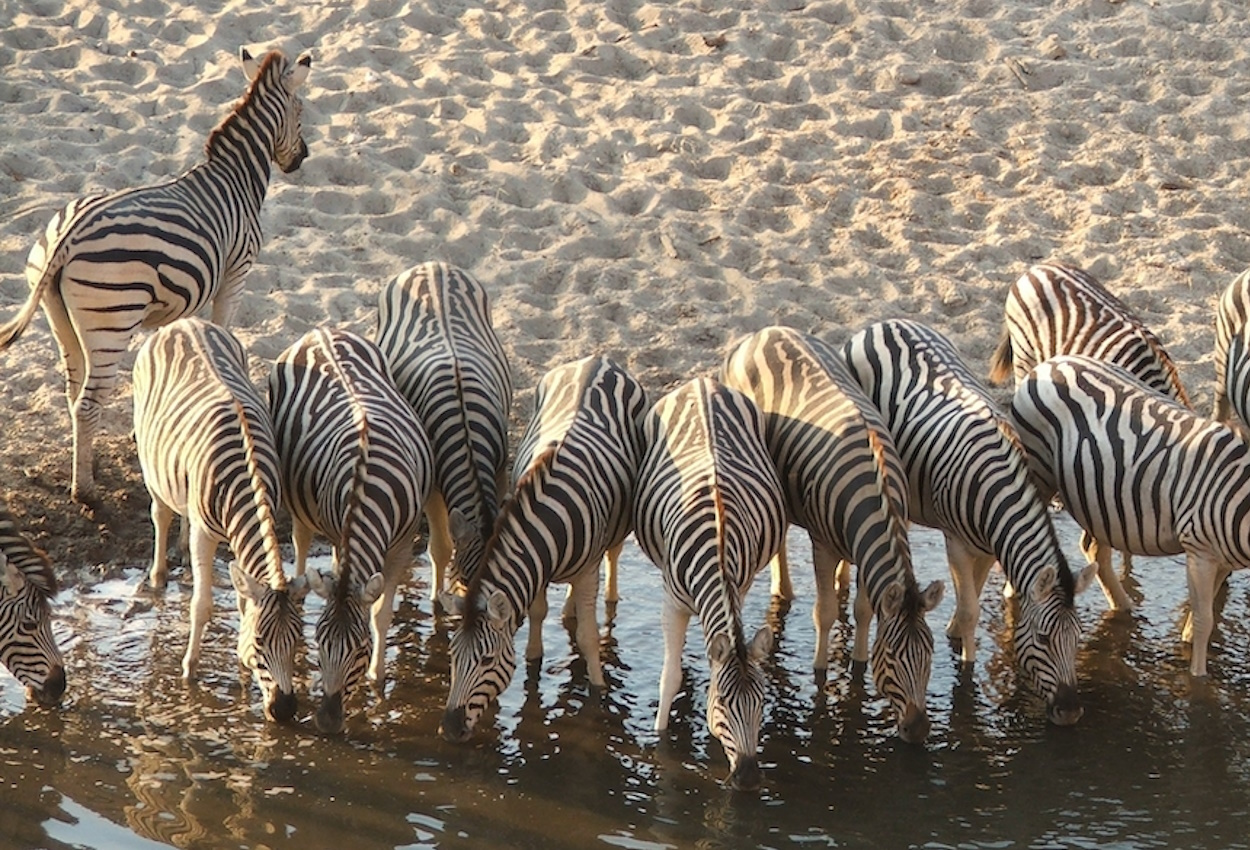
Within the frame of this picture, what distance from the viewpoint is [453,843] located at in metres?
6.64

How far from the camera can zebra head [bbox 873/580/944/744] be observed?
7414 mm

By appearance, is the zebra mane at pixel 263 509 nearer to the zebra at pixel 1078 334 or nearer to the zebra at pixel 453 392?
the zebra at pixel 453 392

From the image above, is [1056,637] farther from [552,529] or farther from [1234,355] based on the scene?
[1234,355]

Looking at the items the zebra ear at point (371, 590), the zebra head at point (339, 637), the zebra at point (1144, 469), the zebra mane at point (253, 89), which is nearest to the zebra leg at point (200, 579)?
the zebra head at point (339, 637)

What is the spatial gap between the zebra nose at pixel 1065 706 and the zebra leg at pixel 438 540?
312cm

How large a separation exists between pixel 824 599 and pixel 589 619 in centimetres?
120

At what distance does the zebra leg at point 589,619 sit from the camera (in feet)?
26.2

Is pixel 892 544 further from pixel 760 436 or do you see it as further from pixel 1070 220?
pixel 1070 220

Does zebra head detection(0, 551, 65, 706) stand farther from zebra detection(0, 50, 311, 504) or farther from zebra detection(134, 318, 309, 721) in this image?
zebra detection(0, 50, 311, 504)

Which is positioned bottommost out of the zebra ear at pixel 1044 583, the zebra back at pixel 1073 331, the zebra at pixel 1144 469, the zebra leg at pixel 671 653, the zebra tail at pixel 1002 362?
the zebra leg at pixel 671 653

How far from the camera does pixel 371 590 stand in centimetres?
729

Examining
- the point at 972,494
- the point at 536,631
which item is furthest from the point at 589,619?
the point at 972,494

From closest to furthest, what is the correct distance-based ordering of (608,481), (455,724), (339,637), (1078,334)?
(339,637), (455,724), (608,481), (1078,334)

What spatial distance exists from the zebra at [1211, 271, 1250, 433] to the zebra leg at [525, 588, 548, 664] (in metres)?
4.24
